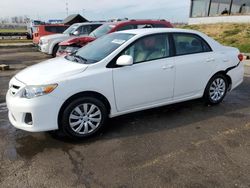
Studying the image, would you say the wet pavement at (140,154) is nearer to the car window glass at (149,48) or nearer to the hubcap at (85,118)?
the hubcap at (85,118)

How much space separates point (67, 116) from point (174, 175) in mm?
1669

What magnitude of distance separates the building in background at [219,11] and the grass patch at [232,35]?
250 centimetres

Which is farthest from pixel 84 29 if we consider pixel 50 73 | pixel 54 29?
pixel 50 73

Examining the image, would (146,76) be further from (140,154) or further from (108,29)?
(108,29)

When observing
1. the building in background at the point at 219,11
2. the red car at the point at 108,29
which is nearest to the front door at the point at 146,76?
the red car at the point at 108,29

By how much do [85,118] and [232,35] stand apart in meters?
17.4

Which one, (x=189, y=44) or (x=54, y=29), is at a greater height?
(x=189, y=44)

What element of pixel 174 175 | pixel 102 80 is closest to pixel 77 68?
pixel 102 80

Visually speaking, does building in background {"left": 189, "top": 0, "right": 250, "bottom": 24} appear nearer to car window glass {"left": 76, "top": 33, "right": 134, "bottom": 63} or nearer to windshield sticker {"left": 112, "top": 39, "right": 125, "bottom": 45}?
car window glass {"left": 76, "top": 33, "right": 134, "bottom": 63}

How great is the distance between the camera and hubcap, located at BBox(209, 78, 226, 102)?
4.89m

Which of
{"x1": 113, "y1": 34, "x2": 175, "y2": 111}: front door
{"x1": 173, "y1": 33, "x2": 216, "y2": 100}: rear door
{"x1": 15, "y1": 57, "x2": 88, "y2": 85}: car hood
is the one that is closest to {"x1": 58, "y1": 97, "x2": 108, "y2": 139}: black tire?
{"x1": 113, "y1": 34, "x2": 175, "y2": 111}: front door

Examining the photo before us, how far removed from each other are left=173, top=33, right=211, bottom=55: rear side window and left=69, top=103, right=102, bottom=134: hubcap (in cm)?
186

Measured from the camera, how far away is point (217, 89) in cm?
497

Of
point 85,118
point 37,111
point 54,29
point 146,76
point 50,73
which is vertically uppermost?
point 50,73
